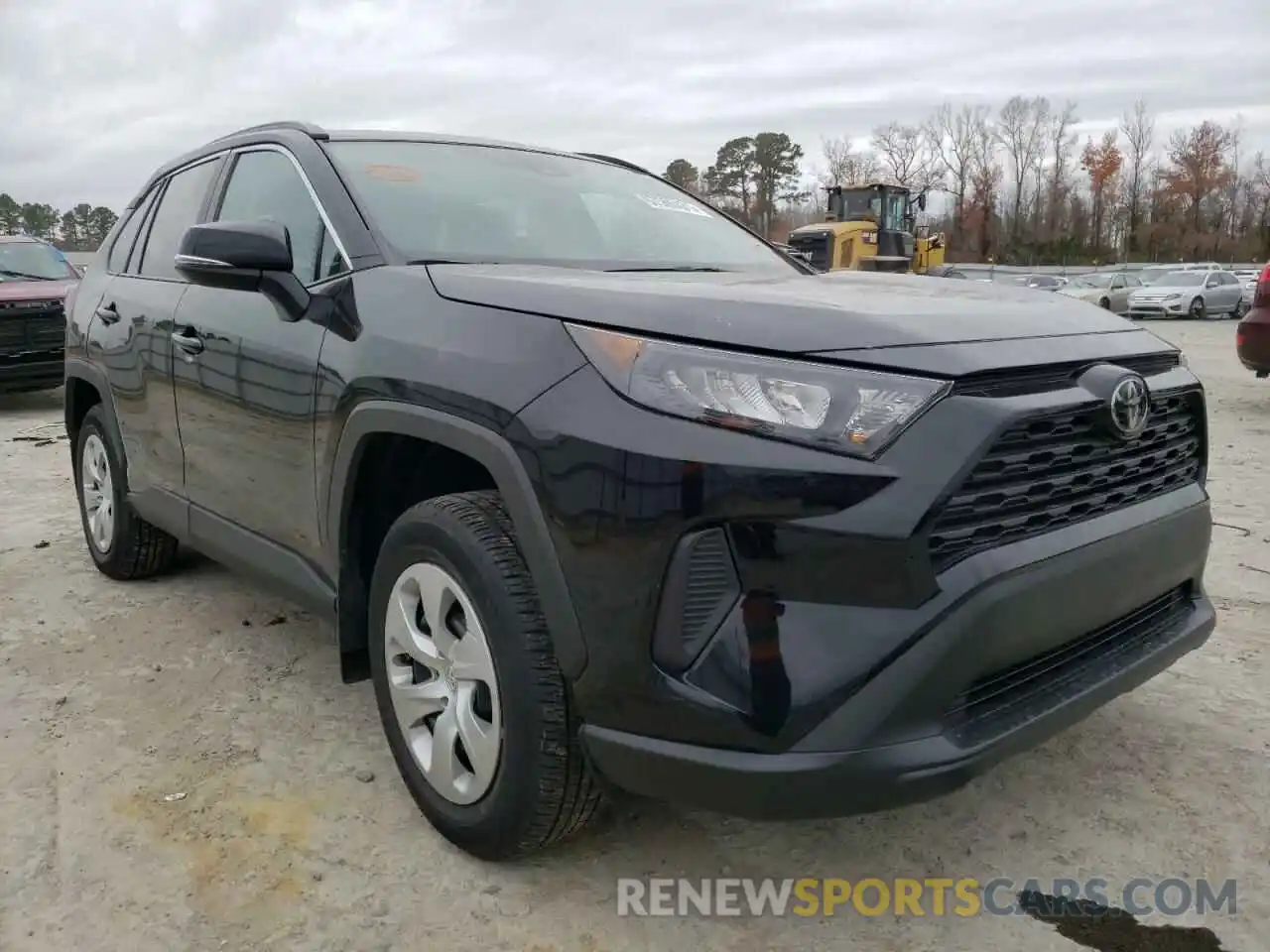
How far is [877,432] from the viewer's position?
1734 mm

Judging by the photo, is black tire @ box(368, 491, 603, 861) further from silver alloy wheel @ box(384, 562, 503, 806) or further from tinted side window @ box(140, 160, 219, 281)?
tinted side window @ box(140, 160, 219, 281)

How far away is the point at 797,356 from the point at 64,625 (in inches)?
124

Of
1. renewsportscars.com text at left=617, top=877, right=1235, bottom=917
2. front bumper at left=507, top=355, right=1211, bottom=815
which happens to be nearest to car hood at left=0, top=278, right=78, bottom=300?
front bumper at left=507, top=355, right=1211, bottom=815

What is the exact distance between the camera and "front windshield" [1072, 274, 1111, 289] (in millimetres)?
30205

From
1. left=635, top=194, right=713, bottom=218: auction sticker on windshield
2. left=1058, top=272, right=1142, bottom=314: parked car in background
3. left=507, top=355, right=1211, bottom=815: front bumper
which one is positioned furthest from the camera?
left=1058, top=272, right=1142, bottom=314: parked car in background

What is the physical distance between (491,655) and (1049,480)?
44.2 inches

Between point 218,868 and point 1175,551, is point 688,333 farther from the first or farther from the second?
point 218,868

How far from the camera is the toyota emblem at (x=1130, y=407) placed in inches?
79.3

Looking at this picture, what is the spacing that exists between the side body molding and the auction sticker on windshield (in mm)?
1460

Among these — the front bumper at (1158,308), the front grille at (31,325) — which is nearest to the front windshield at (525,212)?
the front grille at (31,325)

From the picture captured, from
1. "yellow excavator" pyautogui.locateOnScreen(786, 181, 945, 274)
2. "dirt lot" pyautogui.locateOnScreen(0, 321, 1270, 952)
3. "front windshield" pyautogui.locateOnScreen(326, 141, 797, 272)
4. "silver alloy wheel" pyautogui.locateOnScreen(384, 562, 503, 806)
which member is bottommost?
"dirt lot" pyautogui.locateOnScreen(0, 321, 1270, 952)

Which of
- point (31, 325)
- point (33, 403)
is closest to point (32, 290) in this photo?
point (31, 325)

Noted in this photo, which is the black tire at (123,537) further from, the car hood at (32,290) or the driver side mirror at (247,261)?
the car hood at (32,290)

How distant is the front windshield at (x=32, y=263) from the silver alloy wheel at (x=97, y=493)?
21.8 ft
